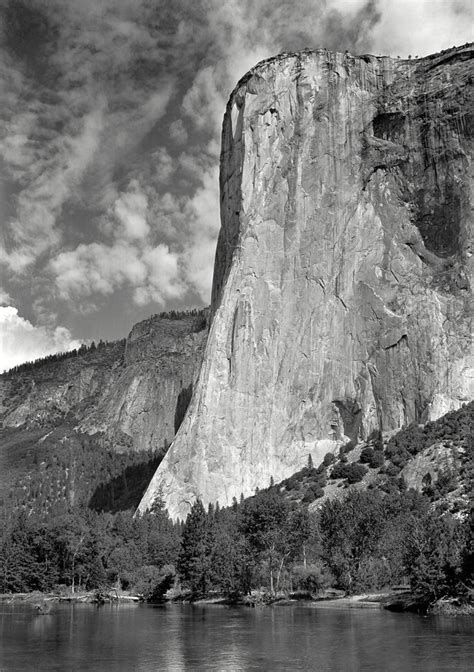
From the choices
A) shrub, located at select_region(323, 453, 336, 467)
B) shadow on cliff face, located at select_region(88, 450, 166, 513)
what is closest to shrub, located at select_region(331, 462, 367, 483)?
shrub, located at select_region(323, 453, 336, 467)

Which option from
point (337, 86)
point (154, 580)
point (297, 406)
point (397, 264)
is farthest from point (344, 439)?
point (337, 86)

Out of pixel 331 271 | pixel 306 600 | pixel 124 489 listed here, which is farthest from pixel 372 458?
pixel 124 489

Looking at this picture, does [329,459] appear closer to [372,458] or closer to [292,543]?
[372,458]

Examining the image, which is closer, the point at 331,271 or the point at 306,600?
the point at 306,600

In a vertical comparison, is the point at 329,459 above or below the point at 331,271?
below

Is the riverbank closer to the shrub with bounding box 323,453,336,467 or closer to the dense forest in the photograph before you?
the dense forest

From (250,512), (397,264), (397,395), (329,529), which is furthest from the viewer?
(397,264)

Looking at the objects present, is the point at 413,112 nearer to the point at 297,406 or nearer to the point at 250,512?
the point at 297,406
